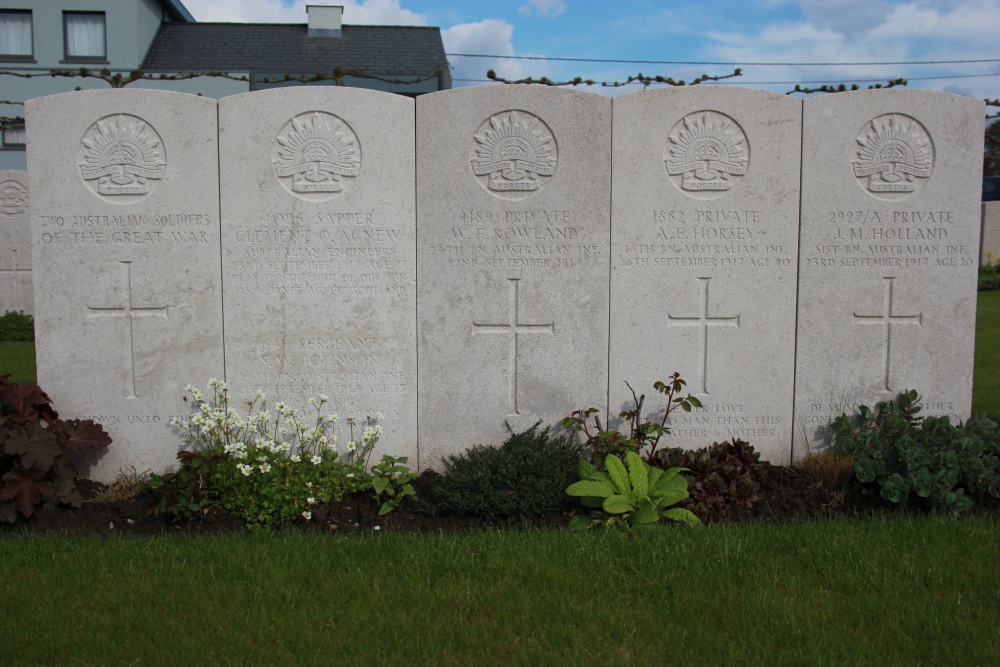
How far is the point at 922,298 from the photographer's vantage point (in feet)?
18.1

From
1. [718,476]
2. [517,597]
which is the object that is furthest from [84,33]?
[517,597]

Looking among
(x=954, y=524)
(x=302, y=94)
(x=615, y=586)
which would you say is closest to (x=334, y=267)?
(x=302, y=94)

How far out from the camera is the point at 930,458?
4586 millimetres

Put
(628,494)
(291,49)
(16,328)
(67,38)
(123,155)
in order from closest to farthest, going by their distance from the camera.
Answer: (628,494)
(123,155)
(16,328)
(67,38)
(291,49)

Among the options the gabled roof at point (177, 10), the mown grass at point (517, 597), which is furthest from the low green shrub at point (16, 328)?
the gabled roof at point (177, 10)

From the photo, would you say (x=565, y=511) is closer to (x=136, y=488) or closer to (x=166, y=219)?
(x=136, y=488)

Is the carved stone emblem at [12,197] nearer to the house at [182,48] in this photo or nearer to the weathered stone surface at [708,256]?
the weathered stone surface at [708,256]

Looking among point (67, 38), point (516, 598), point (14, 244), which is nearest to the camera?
point (516, 598)

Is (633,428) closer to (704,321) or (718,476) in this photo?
(718,476)

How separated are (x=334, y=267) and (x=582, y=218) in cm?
177

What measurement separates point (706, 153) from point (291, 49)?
25.6 meters

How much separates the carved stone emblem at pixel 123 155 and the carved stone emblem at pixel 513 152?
7.26ft

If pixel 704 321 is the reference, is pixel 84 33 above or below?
above

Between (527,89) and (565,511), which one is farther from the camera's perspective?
(527,89)
